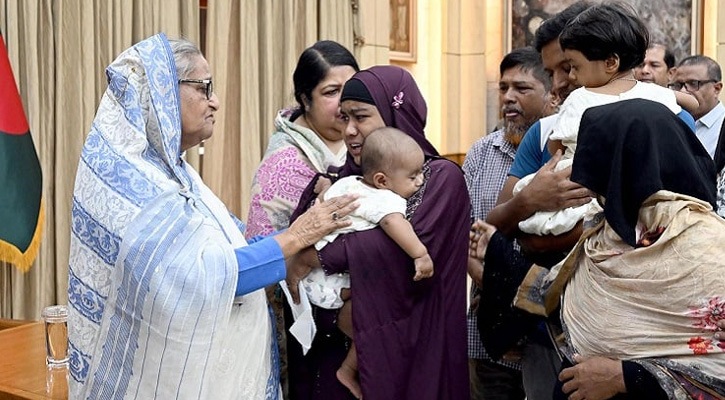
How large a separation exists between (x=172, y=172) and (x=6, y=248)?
7.11ft

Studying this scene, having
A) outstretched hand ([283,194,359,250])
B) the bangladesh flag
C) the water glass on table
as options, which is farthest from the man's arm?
the bangladesh flag

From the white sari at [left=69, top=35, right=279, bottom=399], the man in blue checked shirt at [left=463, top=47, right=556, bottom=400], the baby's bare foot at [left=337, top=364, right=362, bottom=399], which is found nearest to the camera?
the white sari at [left=69, top=35, right=279, bottom=399]

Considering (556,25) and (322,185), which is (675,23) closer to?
(556,25)

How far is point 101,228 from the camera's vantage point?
2297 mm

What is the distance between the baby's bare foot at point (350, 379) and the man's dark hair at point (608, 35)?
114 centimetres

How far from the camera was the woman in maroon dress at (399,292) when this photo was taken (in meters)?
2.45

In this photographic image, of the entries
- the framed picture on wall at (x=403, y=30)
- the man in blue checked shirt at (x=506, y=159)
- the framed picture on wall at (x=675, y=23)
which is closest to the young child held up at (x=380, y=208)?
the man in blue checked shirt at (x=506, y=159)

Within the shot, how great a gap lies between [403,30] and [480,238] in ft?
17.1

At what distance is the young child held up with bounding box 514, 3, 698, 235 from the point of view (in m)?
2.40

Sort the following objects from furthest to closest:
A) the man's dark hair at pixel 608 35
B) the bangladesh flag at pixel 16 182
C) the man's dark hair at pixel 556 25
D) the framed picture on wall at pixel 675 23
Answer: the framed picture on wall at pixel 675 23 < the bangladesh flag at pixel 16 182 < the man's dark hair at pixel 556 25 < the man's dark hair at pixel 608 35

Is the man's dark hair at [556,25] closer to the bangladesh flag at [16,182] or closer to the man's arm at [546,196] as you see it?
the man's arm at [546,196]

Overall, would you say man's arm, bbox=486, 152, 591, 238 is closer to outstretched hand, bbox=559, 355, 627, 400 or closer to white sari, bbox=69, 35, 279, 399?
outstretched hand, bbox=559, 355, 627, 400

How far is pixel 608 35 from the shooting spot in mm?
2389

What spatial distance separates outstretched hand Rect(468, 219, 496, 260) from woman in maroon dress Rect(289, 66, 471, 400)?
0.13 meters
